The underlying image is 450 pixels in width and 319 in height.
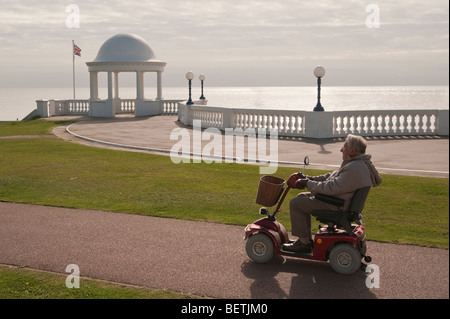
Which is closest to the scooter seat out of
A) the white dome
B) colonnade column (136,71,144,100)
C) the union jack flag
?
colonnade column (136,71,144,100)

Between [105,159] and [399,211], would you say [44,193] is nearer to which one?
[105,159]

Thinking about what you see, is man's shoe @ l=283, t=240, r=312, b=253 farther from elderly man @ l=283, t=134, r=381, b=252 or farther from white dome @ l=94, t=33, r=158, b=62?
white dome @ l=94, t=33, r=158, b=62

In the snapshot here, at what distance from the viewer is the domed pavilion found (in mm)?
31844

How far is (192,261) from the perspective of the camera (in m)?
6.34

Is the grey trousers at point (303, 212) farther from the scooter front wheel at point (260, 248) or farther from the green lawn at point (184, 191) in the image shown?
the green lawn at point (184, 191)

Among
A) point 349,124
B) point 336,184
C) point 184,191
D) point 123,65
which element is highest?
point 123,65

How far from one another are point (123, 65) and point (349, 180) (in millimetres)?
27820

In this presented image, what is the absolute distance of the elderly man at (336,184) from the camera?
575cm

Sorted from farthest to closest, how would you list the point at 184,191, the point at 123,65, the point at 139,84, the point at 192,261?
the point at 139,84, the point at 123,65, the point at 184,191, the point at 192,261

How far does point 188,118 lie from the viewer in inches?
989

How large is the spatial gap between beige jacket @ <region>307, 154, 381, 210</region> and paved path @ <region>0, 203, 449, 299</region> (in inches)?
37.1

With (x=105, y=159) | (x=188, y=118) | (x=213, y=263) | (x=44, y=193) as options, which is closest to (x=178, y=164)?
(x=105, y=159)

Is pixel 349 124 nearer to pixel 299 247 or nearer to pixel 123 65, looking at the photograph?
pixel 299 247

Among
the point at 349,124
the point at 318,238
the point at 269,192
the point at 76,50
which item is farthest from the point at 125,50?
the point at 318,238
